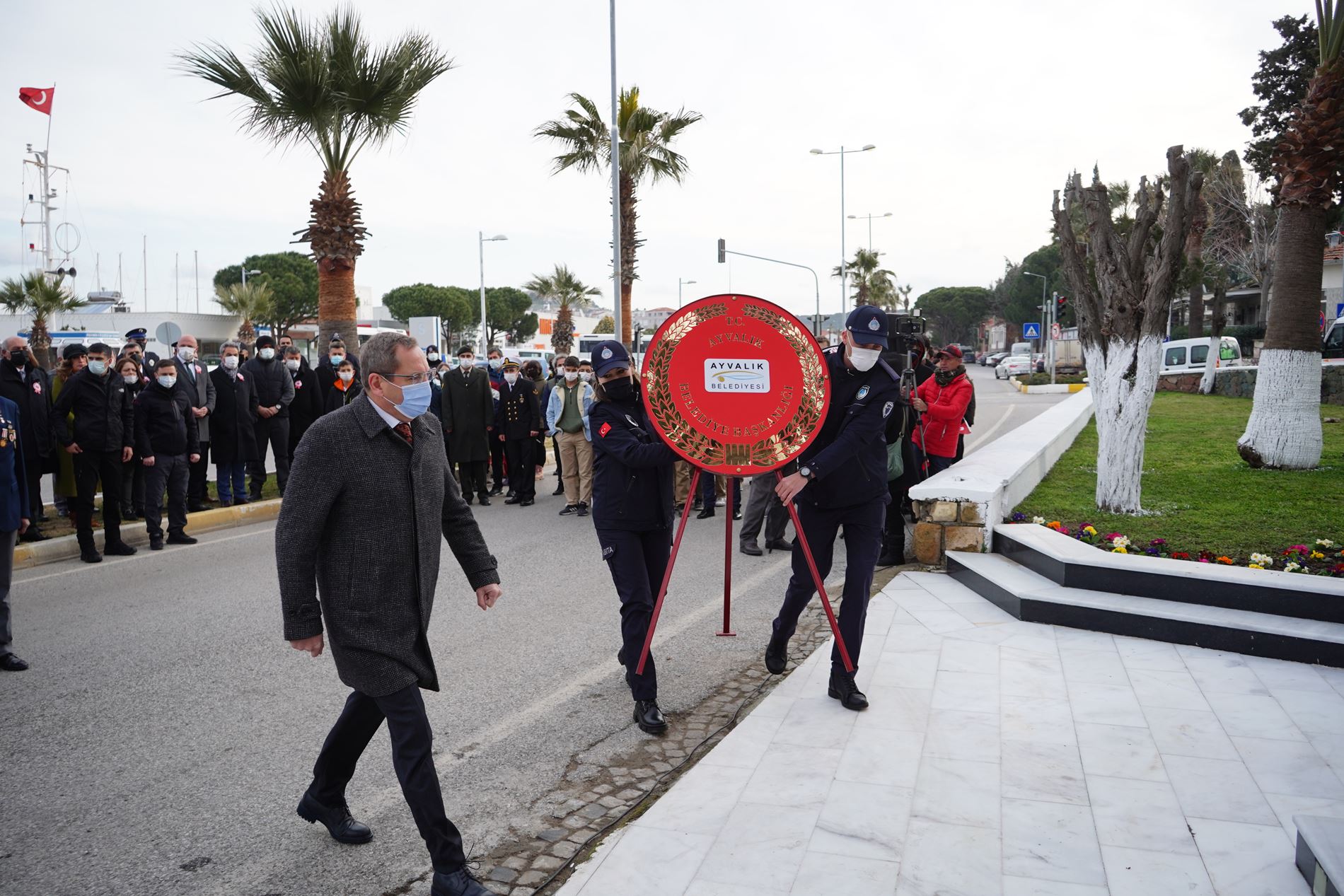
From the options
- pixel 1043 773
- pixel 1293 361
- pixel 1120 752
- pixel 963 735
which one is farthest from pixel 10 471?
pixel 1293 361

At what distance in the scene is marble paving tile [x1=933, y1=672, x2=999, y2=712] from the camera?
494cm

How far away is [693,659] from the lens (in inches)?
234

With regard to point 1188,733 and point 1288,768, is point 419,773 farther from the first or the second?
point 1288,768

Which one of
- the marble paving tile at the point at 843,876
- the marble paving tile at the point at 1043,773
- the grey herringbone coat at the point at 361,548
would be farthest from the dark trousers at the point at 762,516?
the grey herringbone coat at the point at 361,548

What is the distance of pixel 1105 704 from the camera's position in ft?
16.1

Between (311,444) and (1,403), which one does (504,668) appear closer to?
(311,444)

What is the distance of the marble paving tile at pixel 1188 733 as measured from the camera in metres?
4.32

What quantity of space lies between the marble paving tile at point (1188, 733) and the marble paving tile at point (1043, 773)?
45cm

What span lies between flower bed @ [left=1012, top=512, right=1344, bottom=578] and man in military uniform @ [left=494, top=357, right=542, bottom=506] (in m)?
7.32

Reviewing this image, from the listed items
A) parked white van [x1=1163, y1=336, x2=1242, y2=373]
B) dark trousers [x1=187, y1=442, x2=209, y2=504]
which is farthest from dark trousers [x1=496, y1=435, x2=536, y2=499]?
parked white van [x1=1163, y1=336, x2=1242, y2=373]

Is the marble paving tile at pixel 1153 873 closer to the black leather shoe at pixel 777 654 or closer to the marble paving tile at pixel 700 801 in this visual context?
the marble paving tile at pixel 700 801

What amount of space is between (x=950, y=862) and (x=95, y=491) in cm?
882

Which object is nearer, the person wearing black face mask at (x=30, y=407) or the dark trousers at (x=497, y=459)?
the person wearing black face mask at (x=30, y=407)

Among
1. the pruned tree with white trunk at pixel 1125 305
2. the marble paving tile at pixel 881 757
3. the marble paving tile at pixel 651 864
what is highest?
the pruned tree with white trunk at pixel 1125 305
